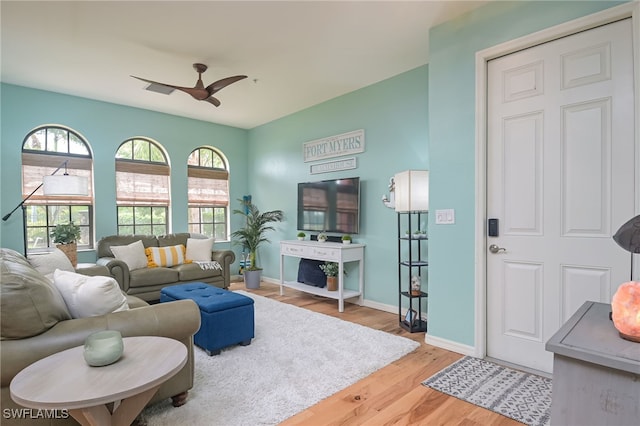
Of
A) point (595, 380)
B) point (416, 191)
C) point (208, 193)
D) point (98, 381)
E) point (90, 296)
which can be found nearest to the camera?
point (595, 380)

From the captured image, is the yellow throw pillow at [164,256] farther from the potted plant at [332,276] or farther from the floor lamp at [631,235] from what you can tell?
the floor lamp at [631,235]

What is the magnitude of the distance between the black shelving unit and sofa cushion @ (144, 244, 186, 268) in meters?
3.13

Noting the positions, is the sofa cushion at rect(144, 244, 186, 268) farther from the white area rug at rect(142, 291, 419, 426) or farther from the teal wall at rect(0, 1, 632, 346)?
the white area rug at rect(142, 291, 419, 426)

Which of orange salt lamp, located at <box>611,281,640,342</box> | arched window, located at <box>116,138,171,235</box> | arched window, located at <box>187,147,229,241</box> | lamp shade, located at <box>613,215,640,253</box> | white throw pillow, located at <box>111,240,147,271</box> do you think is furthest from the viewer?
arched window, located at <box>187,147,229,241</box>

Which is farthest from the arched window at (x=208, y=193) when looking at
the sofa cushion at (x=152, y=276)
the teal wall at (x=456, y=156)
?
the teal wall at (x=456, y=156)

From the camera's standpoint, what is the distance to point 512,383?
7.45 feet

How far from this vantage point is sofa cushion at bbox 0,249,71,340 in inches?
57.5

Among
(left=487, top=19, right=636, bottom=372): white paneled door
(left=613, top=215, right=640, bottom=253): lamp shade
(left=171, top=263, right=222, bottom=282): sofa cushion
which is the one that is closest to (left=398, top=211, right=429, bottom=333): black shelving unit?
(left=487, top=19, right=636, bottom=372): white paneled door

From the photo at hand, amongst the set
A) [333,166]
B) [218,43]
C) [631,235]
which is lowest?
[631,235]

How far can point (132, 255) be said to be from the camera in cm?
439

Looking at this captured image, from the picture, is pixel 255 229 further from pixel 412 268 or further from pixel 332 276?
pixel 412 268

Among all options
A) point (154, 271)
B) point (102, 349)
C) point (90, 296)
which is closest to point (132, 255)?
point (154, 271)

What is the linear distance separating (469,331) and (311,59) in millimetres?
3043

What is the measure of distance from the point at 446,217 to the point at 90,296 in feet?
8.56
